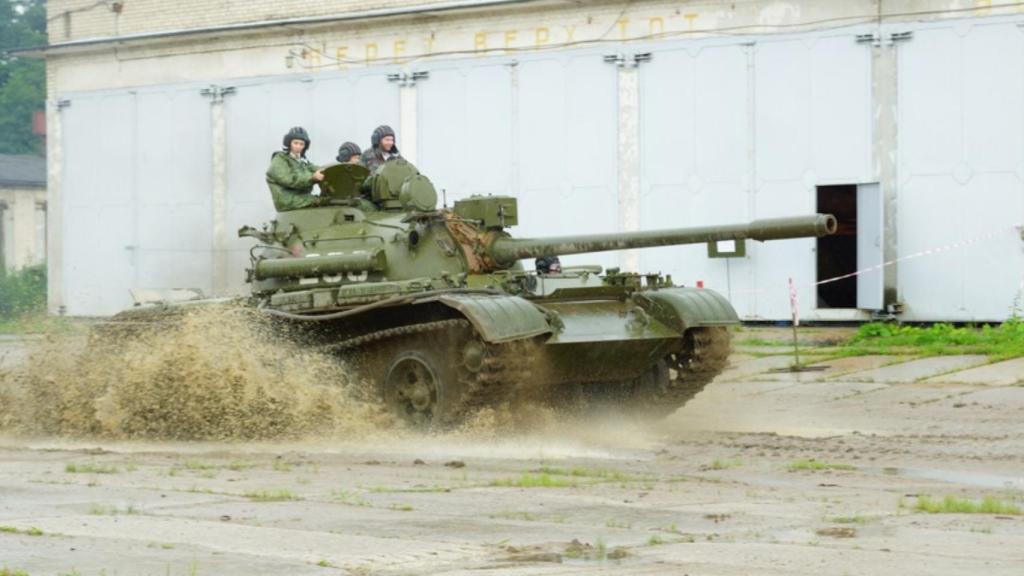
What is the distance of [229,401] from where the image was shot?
1403 centimetres

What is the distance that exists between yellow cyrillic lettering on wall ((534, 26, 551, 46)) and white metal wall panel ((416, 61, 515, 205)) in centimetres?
71

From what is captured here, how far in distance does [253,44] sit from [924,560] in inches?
944

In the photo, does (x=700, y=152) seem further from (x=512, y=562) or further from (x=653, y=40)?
(x=512, y=562)

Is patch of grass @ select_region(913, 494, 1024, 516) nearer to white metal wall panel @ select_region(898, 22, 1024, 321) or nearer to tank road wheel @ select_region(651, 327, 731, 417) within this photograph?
tank road wheel @ select_region(651, 327, 731, 417)

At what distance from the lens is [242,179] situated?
94.6 ft

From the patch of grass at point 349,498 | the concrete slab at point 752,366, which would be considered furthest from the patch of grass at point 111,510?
the concrete slab at point 752,366

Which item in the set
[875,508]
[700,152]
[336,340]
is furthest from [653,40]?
[875,508]

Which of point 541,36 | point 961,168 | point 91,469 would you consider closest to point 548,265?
point 91,469

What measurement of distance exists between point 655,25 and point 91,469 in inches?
625

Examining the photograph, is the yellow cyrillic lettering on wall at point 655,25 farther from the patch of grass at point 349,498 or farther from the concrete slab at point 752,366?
the patch of grass at point 349,498

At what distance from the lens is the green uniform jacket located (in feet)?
51.9

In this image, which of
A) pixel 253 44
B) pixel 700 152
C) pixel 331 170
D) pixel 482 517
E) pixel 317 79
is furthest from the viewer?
pixel 253 44

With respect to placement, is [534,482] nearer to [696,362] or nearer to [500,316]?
[500,316]

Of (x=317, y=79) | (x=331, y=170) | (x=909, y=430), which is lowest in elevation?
(x=909, y=430)
